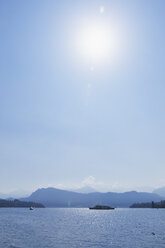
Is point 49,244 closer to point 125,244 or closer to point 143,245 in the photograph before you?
point 125,244

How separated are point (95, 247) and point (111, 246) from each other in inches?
192

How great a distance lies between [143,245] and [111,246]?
9489 millimetres

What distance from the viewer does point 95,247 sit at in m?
62.5

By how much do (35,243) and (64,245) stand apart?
28.2 ft

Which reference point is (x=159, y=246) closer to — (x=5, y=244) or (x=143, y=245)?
(x=143, y=245)

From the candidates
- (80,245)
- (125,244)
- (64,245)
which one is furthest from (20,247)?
(125,244)

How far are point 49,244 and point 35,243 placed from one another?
427 cm

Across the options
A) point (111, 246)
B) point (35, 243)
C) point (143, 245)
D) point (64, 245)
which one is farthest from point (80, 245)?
point (143, 245)

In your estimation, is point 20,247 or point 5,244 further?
point 5,244

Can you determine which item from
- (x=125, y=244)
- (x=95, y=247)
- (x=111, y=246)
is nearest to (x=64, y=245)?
(x=95, y=247)

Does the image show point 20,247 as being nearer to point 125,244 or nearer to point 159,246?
point 125,244

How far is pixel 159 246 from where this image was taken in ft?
214

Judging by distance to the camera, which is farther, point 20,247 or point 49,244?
point 49,244

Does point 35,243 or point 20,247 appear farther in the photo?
point 35,243
